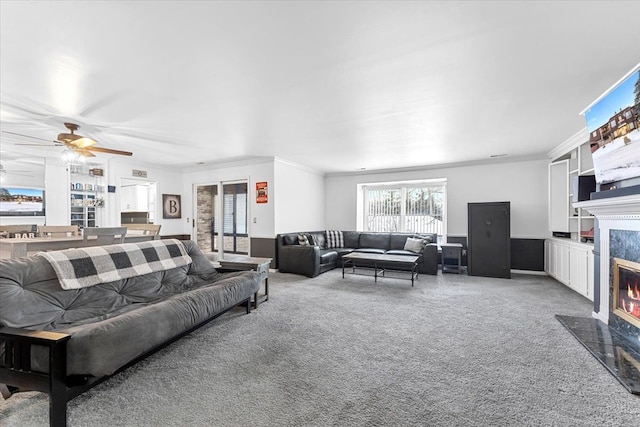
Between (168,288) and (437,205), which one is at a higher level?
(437,205)

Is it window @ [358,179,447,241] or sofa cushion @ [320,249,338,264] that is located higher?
window @ [358,179,447,241]

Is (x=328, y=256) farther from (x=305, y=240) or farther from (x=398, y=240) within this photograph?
(x=398, y=240)

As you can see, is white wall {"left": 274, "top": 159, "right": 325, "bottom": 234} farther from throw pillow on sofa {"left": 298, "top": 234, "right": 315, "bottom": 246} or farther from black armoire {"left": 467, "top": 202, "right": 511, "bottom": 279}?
black armoire {"left": 467, "top": 202, "right": 511, "bottom": 279}

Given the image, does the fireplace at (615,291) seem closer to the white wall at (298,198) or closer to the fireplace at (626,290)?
the fireplace at (626,290)

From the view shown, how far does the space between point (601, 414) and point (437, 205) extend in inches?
212

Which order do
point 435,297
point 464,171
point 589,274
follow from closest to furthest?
point 589,274 < point 435,297 < point 464,171

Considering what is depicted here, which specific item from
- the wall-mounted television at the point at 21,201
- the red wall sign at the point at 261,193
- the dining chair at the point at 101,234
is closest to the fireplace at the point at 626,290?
the red wall sign at the point at 261,193

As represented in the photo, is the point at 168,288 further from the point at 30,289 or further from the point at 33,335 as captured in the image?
the point at 33,335

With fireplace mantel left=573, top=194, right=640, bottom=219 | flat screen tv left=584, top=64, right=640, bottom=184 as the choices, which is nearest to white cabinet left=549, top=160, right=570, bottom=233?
fireplace mantel left=573, top=194, right=640, bottom=219

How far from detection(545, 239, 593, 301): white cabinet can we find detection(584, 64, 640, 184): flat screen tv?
4.93 ft

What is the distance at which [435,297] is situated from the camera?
4.03m

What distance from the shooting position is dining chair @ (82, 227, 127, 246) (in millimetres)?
3451

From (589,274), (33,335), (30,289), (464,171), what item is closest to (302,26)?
(33,335)

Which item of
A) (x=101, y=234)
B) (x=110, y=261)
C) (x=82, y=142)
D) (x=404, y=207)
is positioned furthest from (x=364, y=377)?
(x=404, y=207)
